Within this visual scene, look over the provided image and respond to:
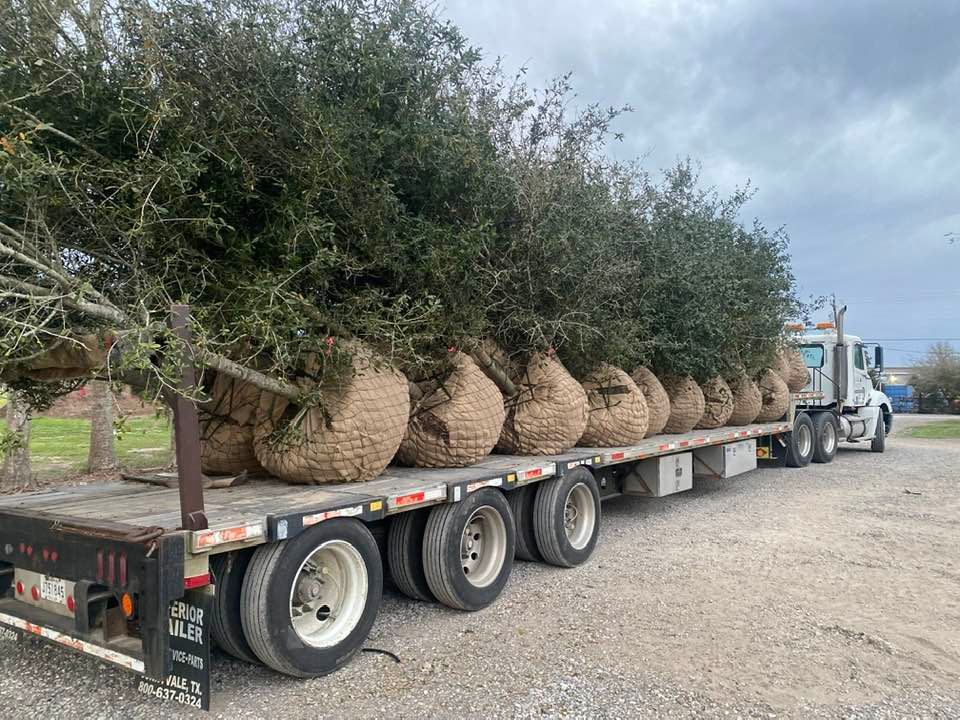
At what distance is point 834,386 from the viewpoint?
608 inches

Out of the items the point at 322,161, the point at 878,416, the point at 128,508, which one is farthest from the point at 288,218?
the point at 878,416

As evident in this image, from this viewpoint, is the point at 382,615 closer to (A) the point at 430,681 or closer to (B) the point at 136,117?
(A) the point at 430,681

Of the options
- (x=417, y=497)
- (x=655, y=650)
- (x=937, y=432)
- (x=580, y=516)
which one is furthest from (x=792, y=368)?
(x=937, y=432)

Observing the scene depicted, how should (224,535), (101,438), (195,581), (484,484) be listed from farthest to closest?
1. (101,438)
2. (484,484)
3. (224,535)
4. (195,581)

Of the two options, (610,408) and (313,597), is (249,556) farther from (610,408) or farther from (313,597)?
(610,408)

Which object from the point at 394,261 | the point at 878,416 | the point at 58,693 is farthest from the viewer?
the point at 878,416

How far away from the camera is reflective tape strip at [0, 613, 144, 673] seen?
3.61 m

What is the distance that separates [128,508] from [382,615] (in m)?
1.96

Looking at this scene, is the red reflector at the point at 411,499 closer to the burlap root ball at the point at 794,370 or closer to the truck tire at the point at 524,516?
the truck tire at the point at 524,516

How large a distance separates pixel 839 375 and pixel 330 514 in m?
13.9

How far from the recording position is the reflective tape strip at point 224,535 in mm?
3615

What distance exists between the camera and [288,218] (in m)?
4.68

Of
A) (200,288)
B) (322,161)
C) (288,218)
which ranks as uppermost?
(322,161)

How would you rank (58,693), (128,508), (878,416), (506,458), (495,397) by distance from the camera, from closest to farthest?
(58,693) < (128,508) < (495,397) < (506,458) < (878,416)
